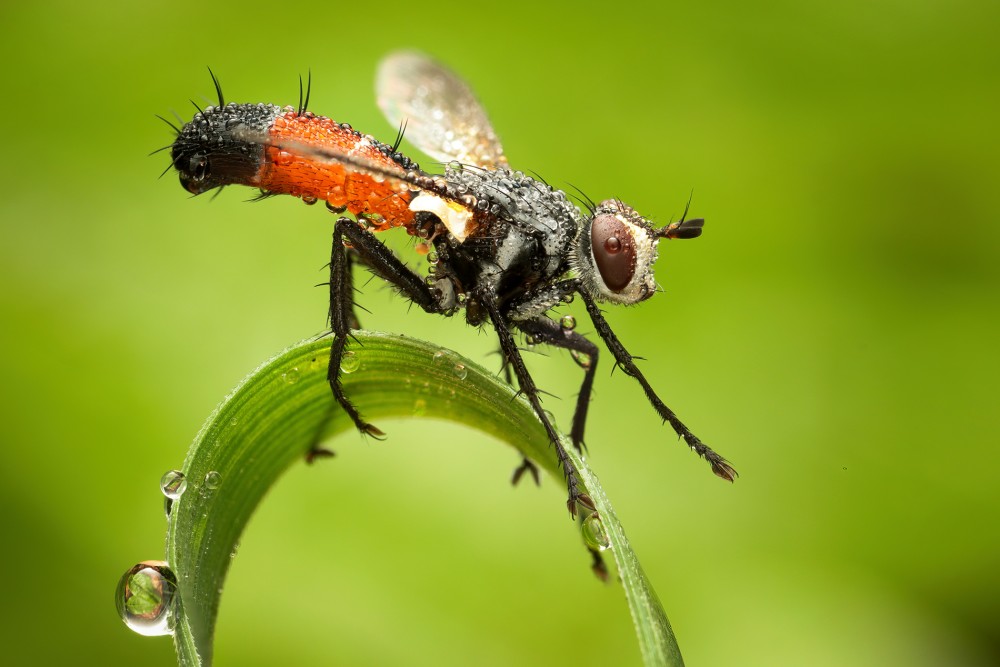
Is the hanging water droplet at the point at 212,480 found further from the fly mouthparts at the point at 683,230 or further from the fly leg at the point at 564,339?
the fly mouthparts at the point at 683,230

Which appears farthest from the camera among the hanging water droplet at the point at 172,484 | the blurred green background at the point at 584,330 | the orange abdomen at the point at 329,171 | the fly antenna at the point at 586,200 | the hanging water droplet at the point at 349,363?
the fly antenna at the point at 586,200

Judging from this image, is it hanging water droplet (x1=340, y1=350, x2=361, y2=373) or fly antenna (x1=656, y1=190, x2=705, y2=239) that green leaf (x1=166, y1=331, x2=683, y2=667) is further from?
fly antenna (x1=656, y1=190, x2=705, y2=239)

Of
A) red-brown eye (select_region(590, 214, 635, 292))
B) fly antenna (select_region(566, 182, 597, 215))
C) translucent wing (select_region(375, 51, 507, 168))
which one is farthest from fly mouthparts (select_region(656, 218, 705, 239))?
translucent wing (select_region(375, 51, 507, 168))

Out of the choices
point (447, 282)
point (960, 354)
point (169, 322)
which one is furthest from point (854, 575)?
point (169, 322)

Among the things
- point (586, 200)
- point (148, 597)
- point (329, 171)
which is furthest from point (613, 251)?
point (148, 597)

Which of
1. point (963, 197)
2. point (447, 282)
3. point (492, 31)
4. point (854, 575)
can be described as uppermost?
point (492, 31)

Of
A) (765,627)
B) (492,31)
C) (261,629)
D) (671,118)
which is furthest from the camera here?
(492,31)

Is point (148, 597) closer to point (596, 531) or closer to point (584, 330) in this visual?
point (596, 531)

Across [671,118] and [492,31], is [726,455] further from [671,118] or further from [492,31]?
[492,31]

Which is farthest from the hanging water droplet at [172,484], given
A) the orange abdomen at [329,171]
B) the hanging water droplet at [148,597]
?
the orange abdomen at [329,171]
